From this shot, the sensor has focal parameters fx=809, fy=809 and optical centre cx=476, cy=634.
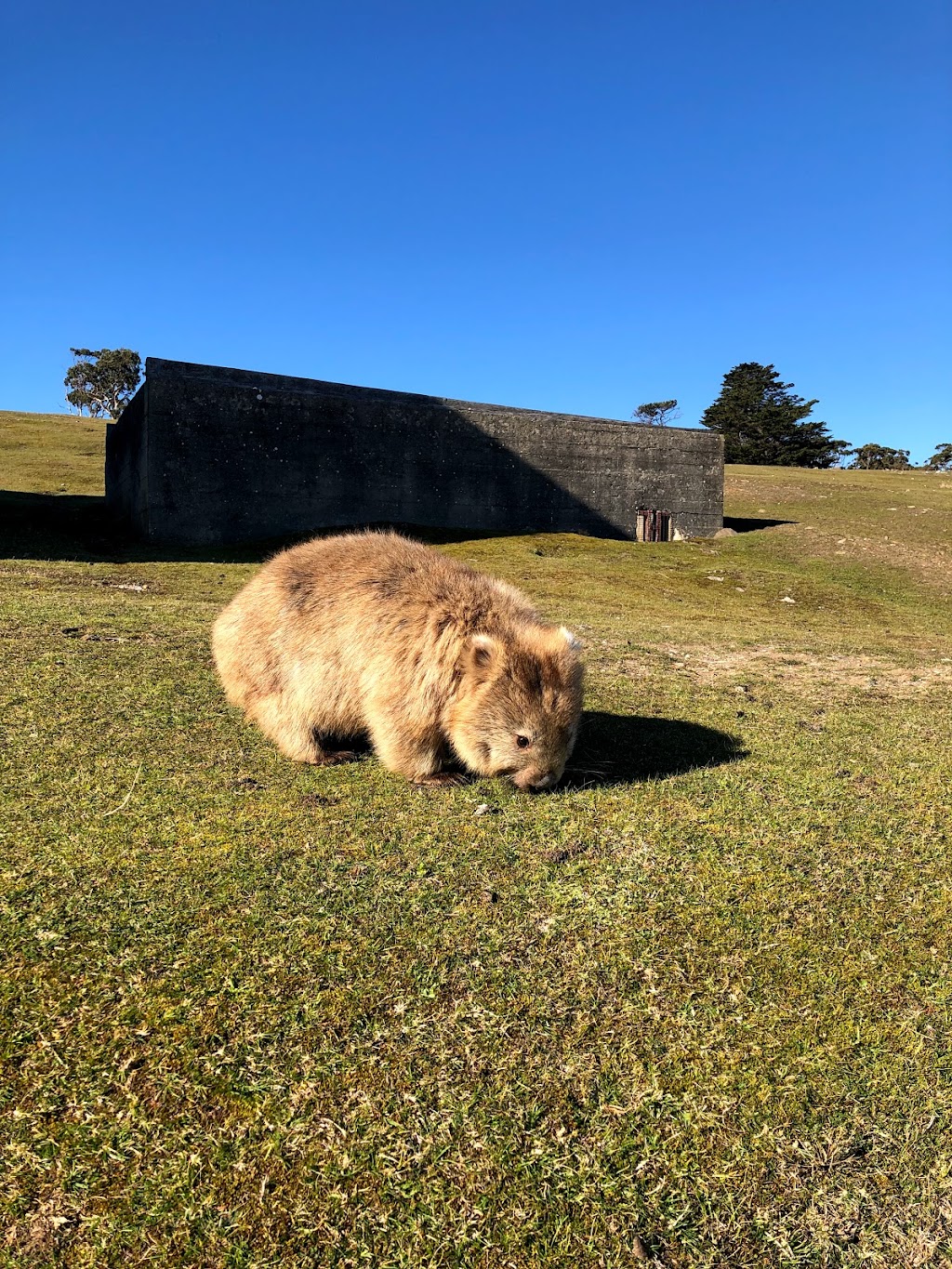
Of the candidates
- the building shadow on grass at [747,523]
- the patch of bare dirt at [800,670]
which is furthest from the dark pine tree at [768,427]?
the patch of bare dirt at [800,670]

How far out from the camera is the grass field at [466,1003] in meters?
1.89

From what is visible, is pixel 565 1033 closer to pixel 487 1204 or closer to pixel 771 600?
pixel 487 1204

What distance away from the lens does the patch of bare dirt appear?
298 inches

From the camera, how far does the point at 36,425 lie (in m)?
50.1

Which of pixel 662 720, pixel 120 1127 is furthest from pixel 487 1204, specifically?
pixel 662 720

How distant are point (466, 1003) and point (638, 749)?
2894 mm

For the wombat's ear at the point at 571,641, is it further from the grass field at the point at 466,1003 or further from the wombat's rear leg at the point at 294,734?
the wombat's rear leg at the point at 294,734

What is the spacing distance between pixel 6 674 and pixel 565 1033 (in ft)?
16.0

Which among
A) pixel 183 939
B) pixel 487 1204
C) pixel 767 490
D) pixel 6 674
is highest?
pixel 767 490

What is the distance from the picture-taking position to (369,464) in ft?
69.7

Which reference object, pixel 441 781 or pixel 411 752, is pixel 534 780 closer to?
pixel 441 781

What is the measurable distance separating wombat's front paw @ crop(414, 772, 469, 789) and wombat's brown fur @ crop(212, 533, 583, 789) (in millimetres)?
13

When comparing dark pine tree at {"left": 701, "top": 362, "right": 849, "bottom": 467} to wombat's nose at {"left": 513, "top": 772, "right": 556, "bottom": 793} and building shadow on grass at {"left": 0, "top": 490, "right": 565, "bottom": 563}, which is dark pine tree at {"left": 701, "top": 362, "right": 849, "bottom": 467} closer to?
building shadow on grass at {"left": 0, "top": 490, "right": 565, "bottom": 563}

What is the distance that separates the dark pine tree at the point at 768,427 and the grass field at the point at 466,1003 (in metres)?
77.1
